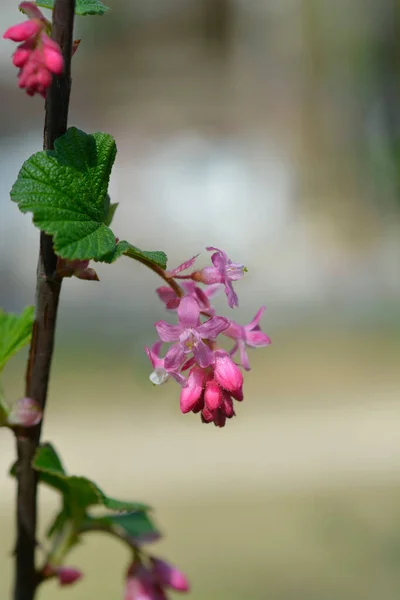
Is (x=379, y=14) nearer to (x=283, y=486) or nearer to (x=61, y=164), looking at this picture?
(x=283, y=486)

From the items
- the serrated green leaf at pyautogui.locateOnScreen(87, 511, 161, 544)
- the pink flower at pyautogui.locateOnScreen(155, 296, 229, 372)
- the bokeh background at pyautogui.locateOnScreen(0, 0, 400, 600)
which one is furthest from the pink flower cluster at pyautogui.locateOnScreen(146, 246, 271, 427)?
the bokeh background at pyautogui.locateOnScreen(0, 0, 400, 600)

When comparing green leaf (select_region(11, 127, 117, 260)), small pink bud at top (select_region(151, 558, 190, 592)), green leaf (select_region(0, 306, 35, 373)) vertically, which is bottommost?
small pink bud at top (select_region(151, 558, 190, 592))

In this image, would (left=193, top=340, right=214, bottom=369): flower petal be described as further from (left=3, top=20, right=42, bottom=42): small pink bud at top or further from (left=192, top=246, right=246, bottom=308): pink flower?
(left=3, top=20, right=42, bottom=42): small pink bud at top

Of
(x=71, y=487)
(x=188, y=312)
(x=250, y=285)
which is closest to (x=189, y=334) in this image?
(x=188, y=312)

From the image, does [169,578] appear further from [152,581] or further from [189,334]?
[189,334]

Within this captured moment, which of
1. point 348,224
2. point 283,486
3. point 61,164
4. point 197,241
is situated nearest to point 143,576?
point 61,164

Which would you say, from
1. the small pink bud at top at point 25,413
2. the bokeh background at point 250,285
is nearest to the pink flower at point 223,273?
the small pink bud at top at point 25,413
